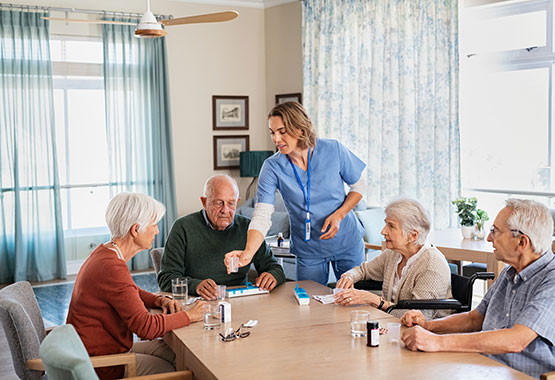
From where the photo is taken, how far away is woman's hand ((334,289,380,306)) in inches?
112

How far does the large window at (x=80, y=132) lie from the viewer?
7086 millimetres

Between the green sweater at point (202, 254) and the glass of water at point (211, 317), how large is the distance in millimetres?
783

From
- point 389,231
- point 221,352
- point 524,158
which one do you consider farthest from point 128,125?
point 221,352

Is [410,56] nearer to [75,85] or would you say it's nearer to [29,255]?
[75,85]

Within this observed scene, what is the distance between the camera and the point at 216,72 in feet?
26.0

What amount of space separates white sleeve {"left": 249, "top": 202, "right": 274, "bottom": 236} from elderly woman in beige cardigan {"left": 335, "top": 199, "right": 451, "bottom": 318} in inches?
20.1

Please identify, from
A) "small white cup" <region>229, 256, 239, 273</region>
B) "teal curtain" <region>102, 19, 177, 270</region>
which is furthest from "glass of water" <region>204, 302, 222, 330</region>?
"teal curtain" <region>102, 19, 177, 270</region>

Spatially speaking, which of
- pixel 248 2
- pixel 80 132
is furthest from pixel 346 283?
pixel 248 2

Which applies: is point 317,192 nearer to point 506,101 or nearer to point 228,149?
point 506,101

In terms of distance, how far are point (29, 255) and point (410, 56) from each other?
446cm

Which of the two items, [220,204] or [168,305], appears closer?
[168,305]

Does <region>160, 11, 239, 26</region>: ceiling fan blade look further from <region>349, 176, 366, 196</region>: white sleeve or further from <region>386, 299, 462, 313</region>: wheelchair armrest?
<region>386, 299, 462, 313</region>: wheelchair armrest

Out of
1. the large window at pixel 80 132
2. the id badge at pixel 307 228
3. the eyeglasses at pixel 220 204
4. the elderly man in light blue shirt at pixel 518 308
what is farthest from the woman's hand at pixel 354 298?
the large window at pixel 80 132

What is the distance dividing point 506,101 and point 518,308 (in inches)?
160
